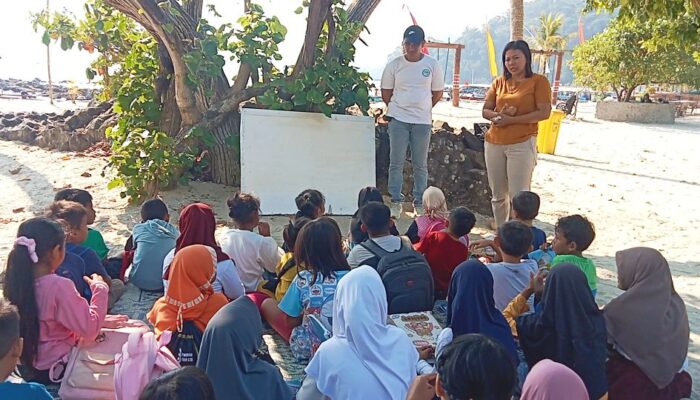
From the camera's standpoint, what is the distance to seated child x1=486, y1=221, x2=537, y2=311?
3.71 metres

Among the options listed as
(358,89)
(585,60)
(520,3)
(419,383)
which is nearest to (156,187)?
(358,89)

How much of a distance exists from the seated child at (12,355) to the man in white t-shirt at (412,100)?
4880mm

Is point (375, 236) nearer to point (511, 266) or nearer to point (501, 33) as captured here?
point (511, 266)

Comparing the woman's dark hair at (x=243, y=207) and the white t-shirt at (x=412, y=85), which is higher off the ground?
the white t-shirt at (x=412, y=85)

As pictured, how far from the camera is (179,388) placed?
1915 millimetres

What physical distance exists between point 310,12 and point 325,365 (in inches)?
211

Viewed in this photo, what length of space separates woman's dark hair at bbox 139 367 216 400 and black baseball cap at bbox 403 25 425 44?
5030 millimetres

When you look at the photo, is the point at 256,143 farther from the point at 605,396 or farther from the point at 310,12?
the point at 605,396

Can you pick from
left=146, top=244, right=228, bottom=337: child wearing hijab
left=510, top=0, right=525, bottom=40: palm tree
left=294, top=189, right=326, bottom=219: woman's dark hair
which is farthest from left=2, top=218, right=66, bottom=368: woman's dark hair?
left=510, top=0, right=525, bottom=40: palm tree

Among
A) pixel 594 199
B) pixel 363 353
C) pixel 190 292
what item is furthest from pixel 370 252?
pixel 594 199

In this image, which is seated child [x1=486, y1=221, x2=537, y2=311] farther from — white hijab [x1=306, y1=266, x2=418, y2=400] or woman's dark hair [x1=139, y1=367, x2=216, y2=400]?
woman's dark hair [x1=139, y1=367, x2=216, y2=400]

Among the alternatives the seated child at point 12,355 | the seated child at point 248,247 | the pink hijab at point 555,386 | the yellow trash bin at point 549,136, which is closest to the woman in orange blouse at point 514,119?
the seated child at point 248,247

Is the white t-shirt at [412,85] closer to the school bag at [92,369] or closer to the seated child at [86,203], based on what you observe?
the seated child at [86,203]

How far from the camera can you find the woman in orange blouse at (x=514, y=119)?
18.3 ft
